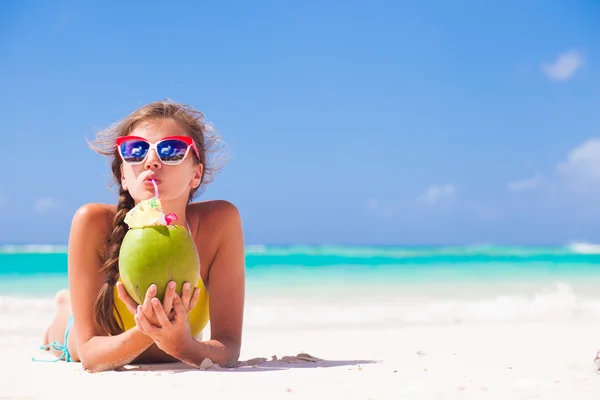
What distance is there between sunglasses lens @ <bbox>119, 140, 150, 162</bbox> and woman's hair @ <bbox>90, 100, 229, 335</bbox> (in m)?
0.27

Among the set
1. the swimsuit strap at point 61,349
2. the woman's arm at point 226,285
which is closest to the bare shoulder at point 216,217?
the woman's arm at point 226,285

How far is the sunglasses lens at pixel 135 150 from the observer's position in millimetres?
3436

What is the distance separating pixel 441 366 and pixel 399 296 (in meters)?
7.58

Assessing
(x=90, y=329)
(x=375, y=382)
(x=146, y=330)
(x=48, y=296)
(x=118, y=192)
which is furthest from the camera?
(x=48, y=296)

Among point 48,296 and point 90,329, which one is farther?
point 48,296

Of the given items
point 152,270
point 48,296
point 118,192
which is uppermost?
point 118,192

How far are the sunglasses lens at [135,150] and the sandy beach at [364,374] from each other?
1.13m

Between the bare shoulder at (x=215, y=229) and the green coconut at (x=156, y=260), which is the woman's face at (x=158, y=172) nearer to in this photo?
the bare shoulder at (x=215, y=229)

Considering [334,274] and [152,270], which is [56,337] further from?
[334,274]

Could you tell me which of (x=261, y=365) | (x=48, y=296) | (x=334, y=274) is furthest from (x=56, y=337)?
(x=334, y=274)

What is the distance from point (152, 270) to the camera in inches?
107

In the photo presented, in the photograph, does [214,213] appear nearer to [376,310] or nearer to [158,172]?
[158,172]

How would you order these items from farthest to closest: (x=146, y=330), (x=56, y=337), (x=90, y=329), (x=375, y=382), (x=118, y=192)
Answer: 1. (x=56, y=337)
2. (x=118, y=192)
3. (x=90, y=329)
4. (x=375, y=382)
5. (x=146, y=330)

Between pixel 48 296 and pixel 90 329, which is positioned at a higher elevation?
pixel 90 329
